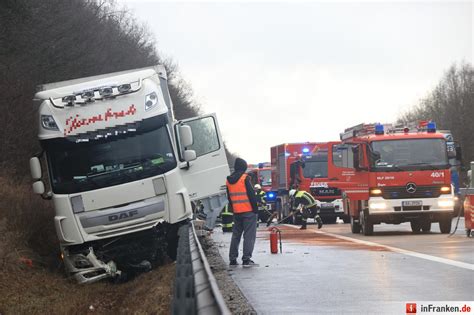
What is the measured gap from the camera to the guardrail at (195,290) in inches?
223

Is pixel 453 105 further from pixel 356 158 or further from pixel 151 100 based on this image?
pixel 151 100

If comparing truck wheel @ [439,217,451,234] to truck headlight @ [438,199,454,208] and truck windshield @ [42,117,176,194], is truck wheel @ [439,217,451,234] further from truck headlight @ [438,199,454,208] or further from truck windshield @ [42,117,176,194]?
truck windshield @ [42,117,176,194]

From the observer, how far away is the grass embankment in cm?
1457

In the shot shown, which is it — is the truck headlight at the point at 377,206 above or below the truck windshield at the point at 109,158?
below

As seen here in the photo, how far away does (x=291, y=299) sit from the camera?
38.3ft

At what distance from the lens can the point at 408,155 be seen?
24891 mm

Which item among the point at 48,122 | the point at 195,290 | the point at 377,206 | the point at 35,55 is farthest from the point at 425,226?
the point at 195,290

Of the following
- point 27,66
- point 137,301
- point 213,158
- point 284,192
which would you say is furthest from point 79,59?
point 137,301

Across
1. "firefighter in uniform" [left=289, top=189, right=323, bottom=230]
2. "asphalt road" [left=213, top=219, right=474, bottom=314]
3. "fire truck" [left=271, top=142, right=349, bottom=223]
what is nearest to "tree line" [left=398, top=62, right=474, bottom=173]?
"fire truck" [left=271, top=142, right=349, bottom=223]

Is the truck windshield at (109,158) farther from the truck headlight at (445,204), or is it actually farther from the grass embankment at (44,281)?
the truck headlight at (445,204)

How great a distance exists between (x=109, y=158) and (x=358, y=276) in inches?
211

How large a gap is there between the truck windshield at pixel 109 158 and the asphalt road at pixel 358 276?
250cm

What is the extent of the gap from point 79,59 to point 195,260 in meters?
31.9

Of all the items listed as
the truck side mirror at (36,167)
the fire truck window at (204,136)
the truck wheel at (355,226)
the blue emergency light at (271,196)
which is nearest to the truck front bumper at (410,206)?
the truck wheel at (355,226)
